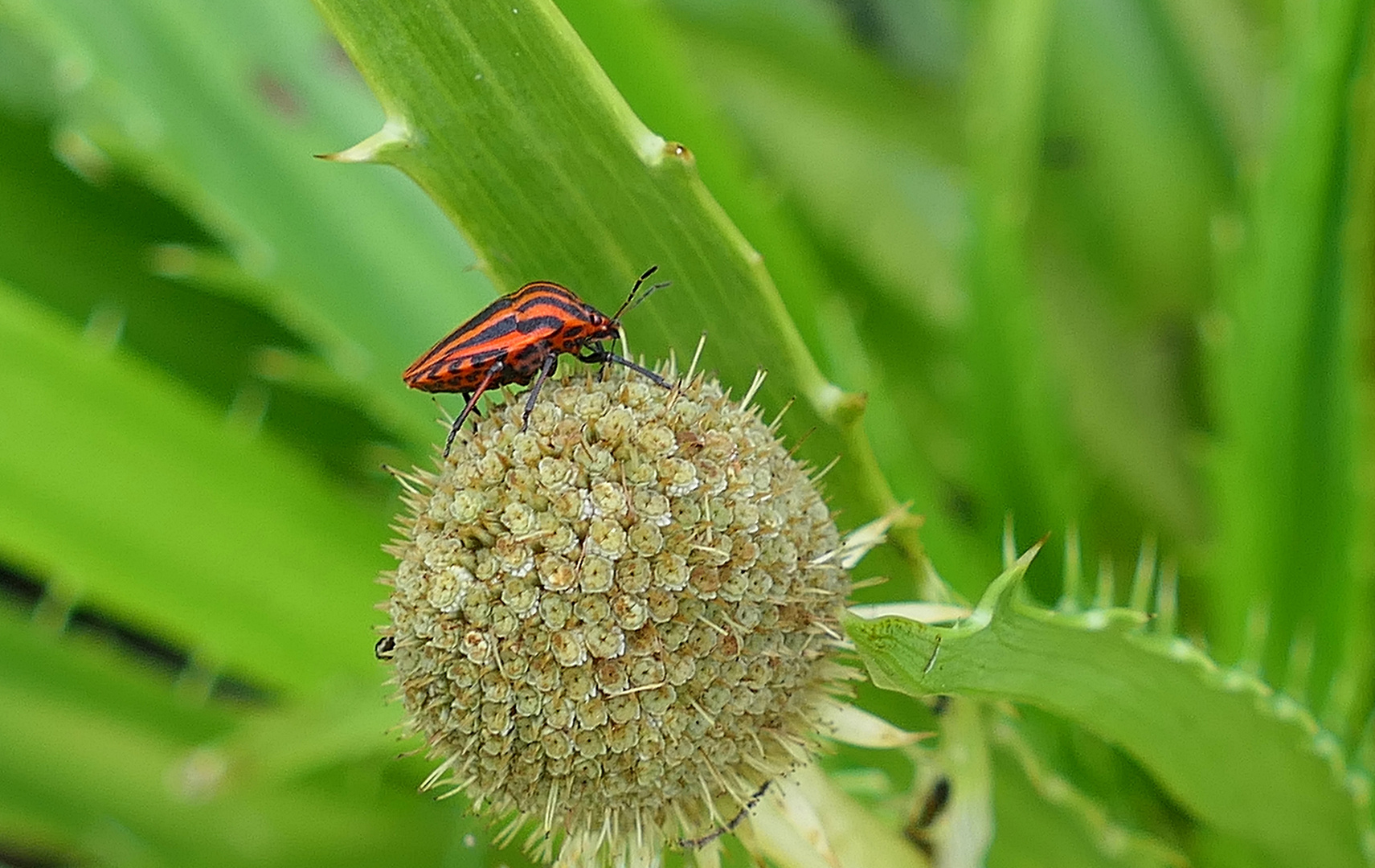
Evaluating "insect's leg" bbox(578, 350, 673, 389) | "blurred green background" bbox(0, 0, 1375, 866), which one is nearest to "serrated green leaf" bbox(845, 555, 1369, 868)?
"blurred green background" bbox(0, 0, 1375, 866)

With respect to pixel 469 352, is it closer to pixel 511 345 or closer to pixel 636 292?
pixel 511 345

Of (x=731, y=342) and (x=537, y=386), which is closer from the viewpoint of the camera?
(x=537, y=386)

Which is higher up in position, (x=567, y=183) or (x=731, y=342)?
(x=567, y=183)

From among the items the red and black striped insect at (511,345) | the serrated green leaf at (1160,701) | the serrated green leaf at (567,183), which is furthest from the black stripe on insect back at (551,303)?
the serrated green leaf at (1160,701)

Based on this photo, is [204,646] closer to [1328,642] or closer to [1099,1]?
[1328,642]

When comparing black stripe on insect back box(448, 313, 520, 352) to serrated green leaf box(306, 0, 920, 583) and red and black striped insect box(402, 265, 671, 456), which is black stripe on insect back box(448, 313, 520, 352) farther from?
serrated green leaf box(306, 0, 920, 583)

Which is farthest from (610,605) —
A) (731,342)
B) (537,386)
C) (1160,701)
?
(1160,701)
